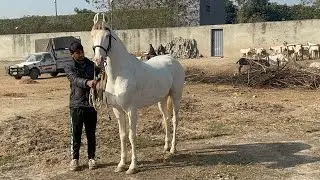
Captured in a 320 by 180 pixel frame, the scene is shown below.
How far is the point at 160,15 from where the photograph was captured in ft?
140

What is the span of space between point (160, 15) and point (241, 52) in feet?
43.1

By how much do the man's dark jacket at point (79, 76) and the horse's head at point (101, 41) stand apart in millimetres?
627

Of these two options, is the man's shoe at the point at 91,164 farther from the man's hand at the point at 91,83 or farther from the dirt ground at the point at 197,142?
the man's hand at the point at 91,83

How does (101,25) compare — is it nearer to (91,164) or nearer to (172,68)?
(172,68)

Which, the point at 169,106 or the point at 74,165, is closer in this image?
the point at 74,165

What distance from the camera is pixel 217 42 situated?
3500 centimetres

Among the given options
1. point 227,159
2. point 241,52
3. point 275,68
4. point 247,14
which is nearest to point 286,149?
point 227,159

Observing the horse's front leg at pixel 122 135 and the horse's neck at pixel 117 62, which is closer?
the horse's neck at pixel 117 62

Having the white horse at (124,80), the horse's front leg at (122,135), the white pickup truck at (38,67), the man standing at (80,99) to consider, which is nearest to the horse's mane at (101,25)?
the white horse at (124,80)

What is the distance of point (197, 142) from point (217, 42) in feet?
87.1

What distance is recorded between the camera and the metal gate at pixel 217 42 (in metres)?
34.8

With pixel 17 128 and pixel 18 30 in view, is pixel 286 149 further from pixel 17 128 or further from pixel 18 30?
pixel 18 30

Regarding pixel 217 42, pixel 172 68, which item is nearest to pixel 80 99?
pixel 172 68

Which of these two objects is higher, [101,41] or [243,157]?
[101,41]
